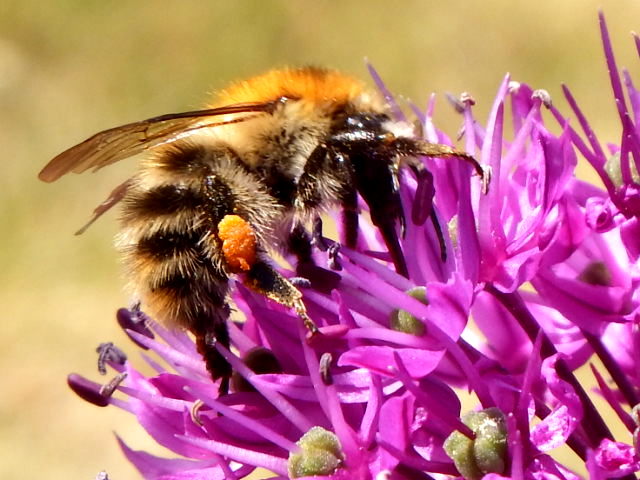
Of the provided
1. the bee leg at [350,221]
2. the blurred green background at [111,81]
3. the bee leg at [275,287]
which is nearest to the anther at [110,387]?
the bee leg at [275,287]

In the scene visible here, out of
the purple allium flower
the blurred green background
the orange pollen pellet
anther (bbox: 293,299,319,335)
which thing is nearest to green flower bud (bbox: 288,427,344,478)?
the purple allium flower

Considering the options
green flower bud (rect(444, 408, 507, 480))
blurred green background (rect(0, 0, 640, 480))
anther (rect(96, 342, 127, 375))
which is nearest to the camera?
green flower bud (rect(444, 408, 507, 480))

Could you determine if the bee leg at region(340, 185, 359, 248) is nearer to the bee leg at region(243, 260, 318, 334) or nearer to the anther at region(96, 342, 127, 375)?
the bee leg at region(243, 260, 318, 334)

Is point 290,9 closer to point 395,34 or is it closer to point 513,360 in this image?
point 395,34

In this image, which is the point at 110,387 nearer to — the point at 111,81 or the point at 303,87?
the point at 303,87

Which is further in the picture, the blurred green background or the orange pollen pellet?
the blurred green background

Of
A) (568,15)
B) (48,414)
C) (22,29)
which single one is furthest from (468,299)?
(22,29)

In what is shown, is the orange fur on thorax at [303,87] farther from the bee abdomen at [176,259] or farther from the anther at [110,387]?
the anther at [110,387]
